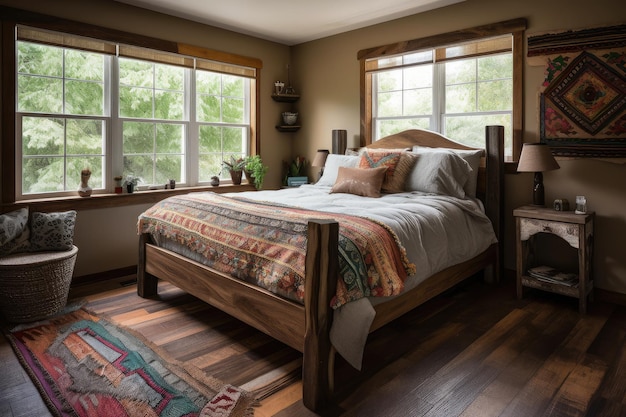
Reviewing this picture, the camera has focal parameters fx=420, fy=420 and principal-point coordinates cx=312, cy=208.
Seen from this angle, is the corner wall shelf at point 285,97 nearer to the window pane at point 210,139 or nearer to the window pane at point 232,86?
the window pane at point 232,86

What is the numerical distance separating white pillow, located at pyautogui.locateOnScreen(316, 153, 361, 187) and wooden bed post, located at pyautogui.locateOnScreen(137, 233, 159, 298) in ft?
5.83

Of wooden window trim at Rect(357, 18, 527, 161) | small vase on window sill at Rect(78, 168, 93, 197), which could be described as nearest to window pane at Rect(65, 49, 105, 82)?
small vase on window sill at Rect(78, 168, 93, 197)

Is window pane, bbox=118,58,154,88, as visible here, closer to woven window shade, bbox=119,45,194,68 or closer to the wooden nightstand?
woven window shade, bbox=119,45,194,68

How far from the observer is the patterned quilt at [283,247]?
2.03 m

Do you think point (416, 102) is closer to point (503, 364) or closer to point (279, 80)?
point (279, 80)

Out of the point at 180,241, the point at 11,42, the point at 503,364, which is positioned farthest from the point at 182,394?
the point at 11,42

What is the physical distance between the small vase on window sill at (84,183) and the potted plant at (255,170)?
172 cm

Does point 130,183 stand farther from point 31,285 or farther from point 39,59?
point 31,285

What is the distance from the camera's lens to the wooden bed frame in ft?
6.27

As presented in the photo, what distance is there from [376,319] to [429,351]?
0.51m

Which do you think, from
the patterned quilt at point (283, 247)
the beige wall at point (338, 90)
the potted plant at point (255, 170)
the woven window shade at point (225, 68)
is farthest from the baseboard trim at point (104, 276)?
the woven window shade at point (225, 68)

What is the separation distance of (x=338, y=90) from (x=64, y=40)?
2824mm

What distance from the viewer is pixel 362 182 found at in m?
3.56

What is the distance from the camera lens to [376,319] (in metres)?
2.19
